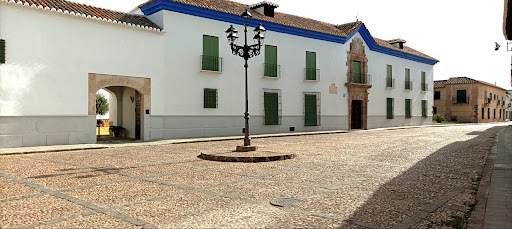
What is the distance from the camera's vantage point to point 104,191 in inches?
212

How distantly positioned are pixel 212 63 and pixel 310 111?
24.3 feet

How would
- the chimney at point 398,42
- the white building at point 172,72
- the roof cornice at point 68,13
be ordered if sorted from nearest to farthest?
the roof cornice at point 68,13
the white building at point 172,72
the chimney at point 398,42

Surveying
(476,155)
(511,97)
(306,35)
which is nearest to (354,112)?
(306,35)

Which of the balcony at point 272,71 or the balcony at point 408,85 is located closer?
the balcony at point 272,71

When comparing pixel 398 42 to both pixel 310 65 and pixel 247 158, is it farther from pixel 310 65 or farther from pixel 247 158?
pixel 247 158

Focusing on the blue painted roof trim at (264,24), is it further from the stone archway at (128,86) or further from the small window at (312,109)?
the small window at (312,109)

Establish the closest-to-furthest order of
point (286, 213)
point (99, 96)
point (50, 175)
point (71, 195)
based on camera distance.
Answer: point (286, 213) → point (71, 195) → point (50, 175) → point (99, 96)

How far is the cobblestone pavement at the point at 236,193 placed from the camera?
3957 mm

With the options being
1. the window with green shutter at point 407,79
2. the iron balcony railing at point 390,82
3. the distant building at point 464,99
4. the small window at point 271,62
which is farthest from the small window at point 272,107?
the distant building at point 464,99

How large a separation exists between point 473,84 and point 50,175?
46174 mm

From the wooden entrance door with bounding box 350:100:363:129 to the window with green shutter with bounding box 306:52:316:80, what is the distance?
478 cm

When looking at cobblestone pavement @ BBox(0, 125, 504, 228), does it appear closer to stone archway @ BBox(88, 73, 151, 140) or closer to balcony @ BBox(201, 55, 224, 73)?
stone archway @ BBox(88, 73, 151, 140)

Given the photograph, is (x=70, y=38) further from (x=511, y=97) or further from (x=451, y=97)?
(x=511, y=97)

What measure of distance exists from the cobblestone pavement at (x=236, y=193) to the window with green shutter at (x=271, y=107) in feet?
36.1
